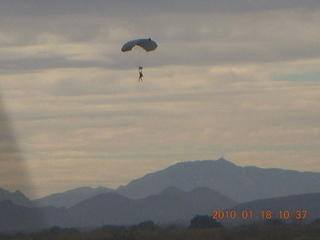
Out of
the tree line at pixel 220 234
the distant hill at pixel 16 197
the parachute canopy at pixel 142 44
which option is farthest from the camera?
the distant hill at pixel 16 197

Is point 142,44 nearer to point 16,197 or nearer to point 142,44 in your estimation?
point 142,44

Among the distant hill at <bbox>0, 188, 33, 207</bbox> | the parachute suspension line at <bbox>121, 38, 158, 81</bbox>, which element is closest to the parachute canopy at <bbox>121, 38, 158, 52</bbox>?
the parachute suspension line at <bbox>121, 38, 158, 81</bbox>

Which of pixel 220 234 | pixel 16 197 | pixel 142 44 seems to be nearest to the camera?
pixel 220 234

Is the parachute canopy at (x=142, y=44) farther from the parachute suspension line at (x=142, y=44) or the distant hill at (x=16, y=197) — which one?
the distant hill at (x=16, y=197)

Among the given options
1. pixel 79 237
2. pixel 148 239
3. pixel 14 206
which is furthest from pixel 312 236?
pixel 14 206

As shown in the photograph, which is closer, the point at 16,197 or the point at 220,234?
the point at 220,234

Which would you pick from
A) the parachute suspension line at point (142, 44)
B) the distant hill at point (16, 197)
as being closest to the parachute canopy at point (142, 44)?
the parachute suspension line at point (142, 44)

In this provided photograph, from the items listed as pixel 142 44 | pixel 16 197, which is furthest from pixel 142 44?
pixel 16 197

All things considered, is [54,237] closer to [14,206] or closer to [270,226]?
[270,226]
